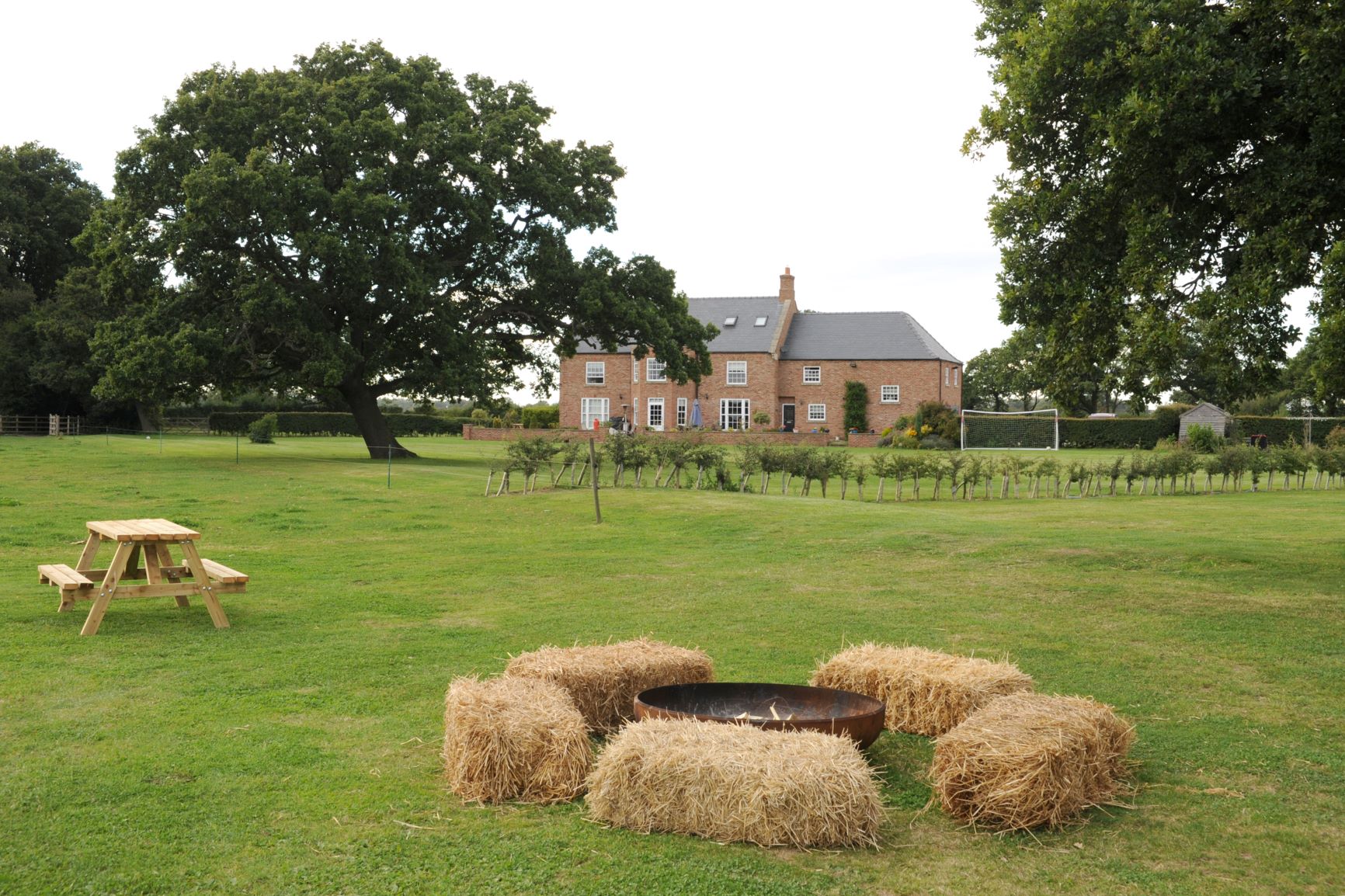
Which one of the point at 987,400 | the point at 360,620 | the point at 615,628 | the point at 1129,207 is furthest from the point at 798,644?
the point at 987,400

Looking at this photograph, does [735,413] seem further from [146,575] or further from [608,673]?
[608,673]

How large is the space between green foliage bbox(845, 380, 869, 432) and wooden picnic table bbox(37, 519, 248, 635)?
55.6 meters

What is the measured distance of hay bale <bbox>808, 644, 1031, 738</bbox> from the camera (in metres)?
6.91

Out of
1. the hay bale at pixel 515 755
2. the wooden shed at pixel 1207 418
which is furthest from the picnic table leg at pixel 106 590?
the wooden shed at pixel 1207 418

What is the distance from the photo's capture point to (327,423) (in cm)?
6475

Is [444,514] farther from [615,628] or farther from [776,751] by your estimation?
[776,751]

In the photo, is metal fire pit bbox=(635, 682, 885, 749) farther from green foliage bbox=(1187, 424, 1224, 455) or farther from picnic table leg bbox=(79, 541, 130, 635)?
green foliage bbox=(1187, 424, 1224, 455)

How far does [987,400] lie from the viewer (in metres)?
90.7

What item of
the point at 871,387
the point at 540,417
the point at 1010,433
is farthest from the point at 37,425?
the point at 1010,433

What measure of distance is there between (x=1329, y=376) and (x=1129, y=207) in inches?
125

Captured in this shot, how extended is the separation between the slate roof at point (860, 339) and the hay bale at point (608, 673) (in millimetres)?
58657

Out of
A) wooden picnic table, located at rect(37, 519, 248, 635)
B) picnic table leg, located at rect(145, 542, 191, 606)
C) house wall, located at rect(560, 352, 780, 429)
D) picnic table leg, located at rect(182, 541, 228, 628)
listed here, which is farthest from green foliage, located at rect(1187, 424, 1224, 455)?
picnic table leg, located at rect(182, 541, 228, 628)

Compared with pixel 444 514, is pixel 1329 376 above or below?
above

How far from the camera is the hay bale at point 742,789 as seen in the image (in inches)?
202
